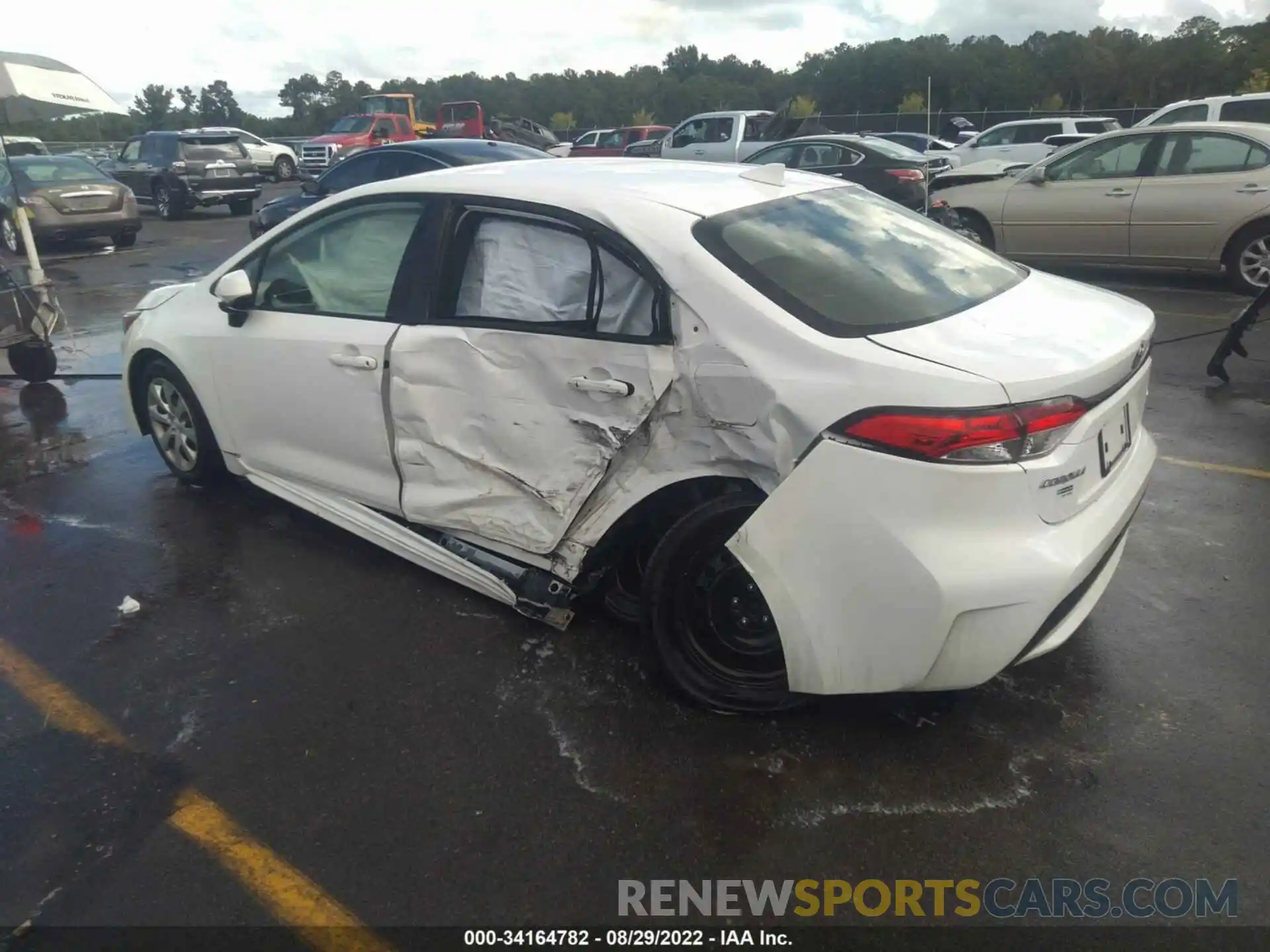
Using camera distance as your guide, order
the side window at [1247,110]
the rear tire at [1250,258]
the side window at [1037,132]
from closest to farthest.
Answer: the rear tire at [1250,258], the side window at [1247,110], the side window at [1037,132]

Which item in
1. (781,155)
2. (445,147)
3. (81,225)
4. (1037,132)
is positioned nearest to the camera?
(445,147)

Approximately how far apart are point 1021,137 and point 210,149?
16996 millimetres

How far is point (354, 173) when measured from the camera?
10109 mm

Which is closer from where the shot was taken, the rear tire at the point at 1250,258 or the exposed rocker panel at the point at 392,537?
the exposed rocker panel at the point at 392,537

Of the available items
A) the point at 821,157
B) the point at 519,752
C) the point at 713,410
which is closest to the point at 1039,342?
the point at 713,410

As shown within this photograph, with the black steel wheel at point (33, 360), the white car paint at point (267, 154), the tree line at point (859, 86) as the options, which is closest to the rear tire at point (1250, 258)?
the black steel wheel at point (33, 360)

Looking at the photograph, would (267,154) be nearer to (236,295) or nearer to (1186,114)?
(1186,114)

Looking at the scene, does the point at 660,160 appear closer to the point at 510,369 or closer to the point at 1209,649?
the point at 510,369

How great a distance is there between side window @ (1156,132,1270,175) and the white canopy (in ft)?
32.6

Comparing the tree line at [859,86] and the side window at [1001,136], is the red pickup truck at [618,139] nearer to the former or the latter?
the side window at [1001,136]

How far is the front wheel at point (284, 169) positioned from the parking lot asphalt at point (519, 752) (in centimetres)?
2875

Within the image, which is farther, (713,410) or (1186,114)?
(1186,114)

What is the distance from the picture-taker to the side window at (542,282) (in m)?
3.19

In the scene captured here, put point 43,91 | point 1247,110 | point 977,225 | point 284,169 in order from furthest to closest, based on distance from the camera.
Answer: point 284,169 < point 1247,110 < point 977,225 < point 43,91
